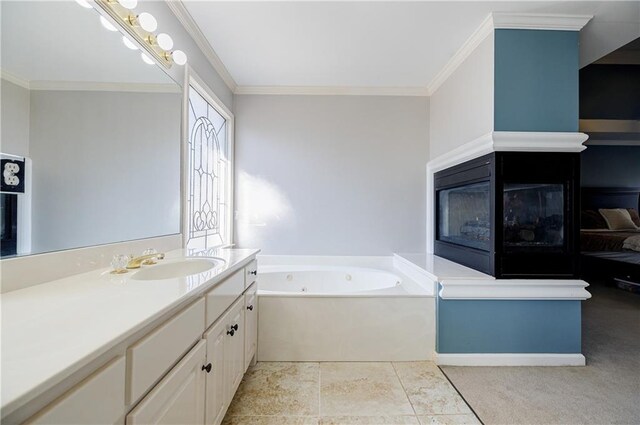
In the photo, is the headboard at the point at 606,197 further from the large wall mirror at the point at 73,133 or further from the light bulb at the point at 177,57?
the large wall mirror at the point at 73,133

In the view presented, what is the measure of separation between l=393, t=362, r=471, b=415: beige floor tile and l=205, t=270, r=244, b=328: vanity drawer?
3.96 feet

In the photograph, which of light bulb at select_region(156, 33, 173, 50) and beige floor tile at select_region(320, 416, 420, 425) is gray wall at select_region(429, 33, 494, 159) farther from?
light bulb at select_region(156, 33, 173, 50)

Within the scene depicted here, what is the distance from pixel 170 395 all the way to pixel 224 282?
0.51 metres

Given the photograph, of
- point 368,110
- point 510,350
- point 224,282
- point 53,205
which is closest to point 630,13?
point 368,110

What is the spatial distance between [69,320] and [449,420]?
5.71ft

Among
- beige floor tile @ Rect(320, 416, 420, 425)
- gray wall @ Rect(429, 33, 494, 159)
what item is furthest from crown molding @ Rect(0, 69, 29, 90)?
gray wall @ Rect(429, 33, 494, 159)

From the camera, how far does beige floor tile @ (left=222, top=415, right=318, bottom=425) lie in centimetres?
143

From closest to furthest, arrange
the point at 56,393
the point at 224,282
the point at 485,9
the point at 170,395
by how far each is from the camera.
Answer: the point at 56,393, the point at 170,395, the point at 224,282, the point at 485,9

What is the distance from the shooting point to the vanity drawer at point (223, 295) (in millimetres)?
1124

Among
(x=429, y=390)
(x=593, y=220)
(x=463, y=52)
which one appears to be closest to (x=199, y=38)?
(x=463, y=52)

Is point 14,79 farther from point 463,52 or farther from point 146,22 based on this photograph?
point 463,52

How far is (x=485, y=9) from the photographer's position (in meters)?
1.89

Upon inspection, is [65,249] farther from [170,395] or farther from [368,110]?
[368,110]

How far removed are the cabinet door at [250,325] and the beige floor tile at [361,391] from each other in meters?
0.50
